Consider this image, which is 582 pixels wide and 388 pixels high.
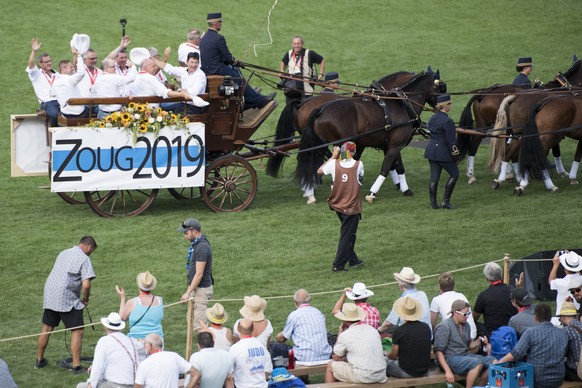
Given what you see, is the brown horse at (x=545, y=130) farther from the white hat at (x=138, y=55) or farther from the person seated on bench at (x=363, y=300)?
the person seated on bench at (x=363, y=300)

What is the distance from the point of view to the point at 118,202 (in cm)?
1825

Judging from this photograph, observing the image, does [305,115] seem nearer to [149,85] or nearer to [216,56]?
[216,56]

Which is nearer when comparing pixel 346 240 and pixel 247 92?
pixel 346 240

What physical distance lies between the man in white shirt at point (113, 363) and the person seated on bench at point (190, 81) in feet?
23.9

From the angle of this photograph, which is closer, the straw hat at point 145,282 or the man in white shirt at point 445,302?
the straw hat at point 145,282

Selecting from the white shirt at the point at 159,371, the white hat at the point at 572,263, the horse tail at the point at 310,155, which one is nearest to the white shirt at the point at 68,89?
the horse tail at the point at 310,155

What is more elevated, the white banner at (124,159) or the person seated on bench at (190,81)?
the person seated on bench at (190,81)

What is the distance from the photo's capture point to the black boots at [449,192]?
17.5 metres

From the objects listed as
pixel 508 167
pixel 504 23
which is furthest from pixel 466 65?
pixel 508 167

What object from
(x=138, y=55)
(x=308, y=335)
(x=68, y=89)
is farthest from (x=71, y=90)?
(x=308, y=335)

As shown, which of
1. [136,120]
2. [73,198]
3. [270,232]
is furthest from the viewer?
[73,198]

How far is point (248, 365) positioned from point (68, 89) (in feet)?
25.3

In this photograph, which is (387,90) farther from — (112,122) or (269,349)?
(269,349)

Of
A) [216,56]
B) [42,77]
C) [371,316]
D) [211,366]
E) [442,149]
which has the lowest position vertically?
[211,366]
